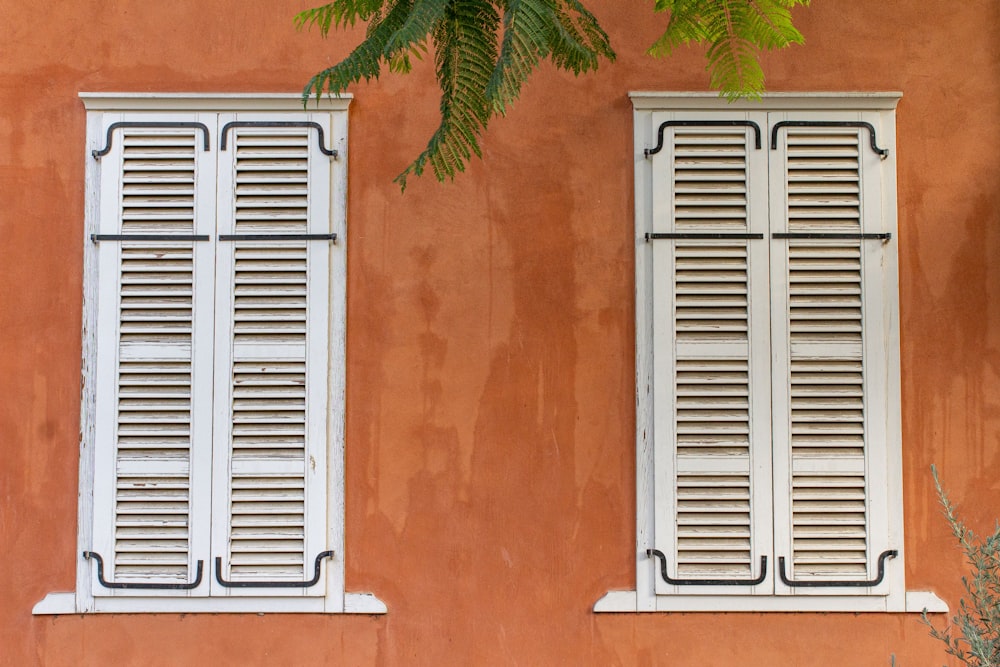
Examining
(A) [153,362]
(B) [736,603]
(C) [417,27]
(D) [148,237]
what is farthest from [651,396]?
(D) [148,237]

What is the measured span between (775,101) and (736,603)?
2.11 m

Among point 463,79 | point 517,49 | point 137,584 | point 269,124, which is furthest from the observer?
point 269,124

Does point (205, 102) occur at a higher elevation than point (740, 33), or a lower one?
higher

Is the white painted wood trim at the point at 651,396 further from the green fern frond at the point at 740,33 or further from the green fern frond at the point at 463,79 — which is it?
the green fern frond at the point at 463,79

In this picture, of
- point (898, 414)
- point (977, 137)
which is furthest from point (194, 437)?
point (977, 137)

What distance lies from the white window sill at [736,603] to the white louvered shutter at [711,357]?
0.17 feet

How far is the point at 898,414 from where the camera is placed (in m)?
3.29

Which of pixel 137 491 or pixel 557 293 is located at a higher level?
pixel 557 293

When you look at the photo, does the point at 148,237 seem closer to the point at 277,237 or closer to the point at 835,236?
the point at 277,237

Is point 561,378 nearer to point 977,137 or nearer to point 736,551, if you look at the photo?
point 736,551

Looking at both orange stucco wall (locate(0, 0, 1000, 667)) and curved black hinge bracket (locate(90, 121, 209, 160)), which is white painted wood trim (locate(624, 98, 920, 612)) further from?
curved black hinge bracket (locate(90, 121, 209, 160))

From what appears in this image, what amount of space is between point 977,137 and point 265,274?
3.09 metres

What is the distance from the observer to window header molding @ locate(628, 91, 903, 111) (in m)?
3.33

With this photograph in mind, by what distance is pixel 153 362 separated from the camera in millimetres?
3307
